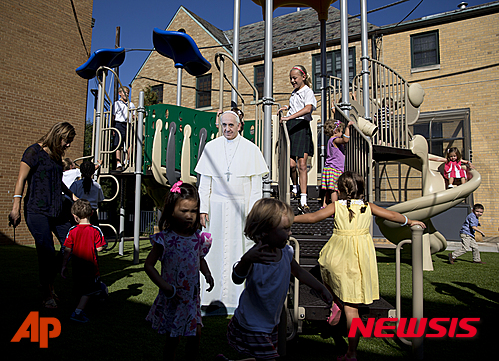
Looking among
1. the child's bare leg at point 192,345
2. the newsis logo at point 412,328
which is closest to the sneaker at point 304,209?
the newsis logo at point 412,328

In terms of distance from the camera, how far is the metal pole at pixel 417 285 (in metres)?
2.75

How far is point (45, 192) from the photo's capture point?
12.0 ft

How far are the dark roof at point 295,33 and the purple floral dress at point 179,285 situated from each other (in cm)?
1595

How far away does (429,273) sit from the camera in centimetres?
650

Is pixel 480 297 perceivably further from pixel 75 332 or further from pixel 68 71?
pixel 68 71

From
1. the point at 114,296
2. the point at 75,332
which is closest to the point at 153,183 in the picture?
the point at 114,296

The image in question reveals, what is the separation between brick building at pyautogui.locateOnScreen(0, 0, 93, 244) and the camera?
11.4 meters

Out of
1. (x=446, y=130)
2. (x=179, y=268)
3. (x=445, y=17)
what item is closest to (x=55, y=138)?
(x=179, y=268)

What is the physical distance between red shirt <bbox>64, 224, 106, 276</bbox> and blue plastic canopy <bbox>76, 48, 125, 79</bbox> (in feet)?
25.6

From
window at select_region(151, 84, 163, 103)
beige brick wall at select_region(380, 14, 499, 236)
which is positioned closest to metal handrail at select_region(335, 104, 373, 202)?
beige brick wall at select_region(380, 14, 499, 236)

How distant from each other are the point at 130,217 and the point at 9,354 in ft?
56.6

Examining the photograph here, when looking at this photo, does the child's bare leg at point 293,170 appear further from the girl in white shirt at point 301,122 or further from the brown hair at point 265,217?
the brown hair at point 265,217

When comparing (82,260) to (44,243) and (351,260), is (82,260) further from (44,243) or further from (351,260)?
(351,260)

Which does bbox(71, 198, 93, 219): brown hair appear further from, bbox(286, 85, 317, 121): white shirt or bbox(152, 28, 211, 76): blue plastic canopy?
bbox(152, 28, 211, 76): blue plastic canopy
